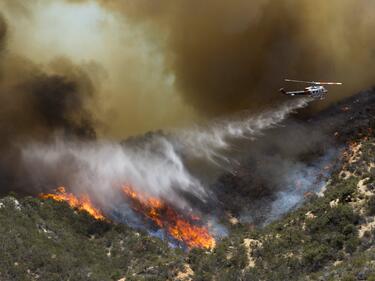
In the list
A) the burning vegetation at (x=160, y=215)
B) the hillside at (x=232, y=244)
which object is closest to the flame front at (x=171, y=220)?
the burning vegetation at (x=160, y=215)

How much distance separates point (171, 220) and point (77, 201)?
59.0 feet

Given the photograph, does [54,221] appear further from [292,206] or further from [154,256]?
[292,206]

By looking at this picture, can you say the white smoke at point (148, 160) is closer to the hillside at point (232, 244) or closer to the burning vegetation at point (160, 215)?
the burning vegetation at point (160, 215)

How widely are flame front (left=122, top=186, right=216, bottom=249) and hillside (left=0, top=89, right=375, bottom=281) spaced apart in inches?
237

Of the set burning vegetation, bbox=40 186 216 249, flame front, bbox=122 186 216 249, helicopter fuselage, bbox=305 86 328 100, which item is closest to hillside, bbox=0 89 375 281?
burning vegetation, bbox=40 186 216 249

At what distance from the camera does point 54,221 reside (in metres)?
117

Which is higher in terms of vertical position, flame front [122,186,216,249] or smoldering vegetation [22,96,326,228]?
smoldering vegetation [22,96,326,228]

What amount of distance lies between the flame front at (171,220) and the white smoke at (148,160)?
1.85m

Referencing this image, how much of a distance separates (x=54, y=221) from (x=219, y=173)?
112 feet

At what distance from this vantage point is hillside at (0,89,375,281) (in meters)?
89.2

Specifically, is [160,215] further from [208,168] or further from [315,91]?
[315,91]

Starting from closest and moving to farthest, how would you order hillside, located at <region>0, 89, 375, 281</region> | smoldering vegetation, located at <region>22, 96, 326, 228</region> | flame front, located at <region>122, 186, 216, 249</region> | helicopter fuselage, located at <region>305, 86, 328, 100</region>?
1. hillside, located at <region>0, 89, 375, 281</region>
2. helicopter fuselage, located at <region>305, 86, 328, 100</region>
3. flame front, located at <region>122, 186, 216, 249</region>
4. smoldering vegetation, located at <region>22, 96, 326, 228</region>

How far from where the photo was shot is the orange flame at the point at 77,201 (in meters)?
123

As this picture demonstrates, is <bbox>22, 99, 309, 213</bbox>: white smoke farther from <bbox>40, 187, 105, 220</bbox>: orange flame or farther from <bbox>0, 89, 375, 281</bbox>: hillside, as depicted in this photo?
<bbox>0, 89, 375, 281</bbox>: hillside
